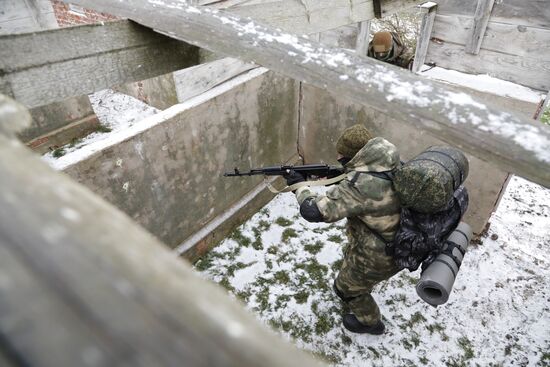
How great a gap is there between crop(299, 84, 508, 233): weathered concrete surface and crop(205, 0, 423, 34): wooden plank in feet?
4.11

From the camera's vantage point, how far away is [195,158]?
11.0 feet

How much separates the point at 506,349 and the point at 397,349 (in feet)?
3.01

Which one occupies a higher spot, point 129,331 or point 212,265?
point 129,331

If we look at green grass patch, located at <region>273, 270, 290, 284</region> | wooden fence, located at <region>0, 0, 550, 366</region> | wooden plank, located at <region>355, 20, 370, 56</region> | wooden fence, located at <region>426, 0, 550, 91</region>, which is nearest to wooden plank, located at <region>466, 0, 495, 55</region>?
wooden fence, located at <region>426, 0, 550, 91</region>

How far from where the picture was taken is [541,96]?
10.7 ft

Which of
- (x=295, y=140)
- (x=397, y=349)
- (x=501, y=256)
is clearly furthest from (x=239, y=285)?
(x=501, y=256)

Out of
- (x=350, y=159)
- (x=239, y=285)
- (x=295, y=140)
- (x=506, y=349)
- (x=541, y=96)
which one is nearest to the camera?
(x=350, y=159)

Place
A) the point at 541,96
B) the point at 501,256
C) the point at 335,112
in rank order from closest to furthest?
the point at 541,96 → the point at 501,256 → the point at 335,112

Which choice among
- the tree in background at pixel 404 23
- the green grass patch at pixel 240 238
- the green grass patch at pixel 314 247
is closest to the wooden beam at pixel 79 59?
the green grass patch at pixel 240 238

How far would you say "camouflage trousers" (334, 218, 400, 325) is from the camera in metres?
2.65

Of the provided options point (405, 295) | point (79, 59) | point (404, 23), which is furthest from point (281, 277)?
point (404, 23)

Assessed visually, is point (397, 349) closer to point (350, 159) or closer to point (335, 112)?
point (350, 159)

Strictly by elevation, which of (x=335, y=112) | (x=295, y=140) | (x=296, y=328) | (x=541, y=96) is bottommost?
(x=296, y=328)

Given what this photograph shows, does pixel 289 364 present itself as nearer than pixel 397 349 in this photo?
Yes
